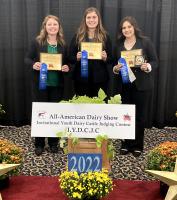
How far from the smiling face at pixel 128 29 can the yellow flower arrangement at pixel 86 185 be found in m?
1.44

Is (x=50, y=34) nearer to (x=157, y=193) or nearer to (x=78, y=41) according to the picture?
(x=78, y=41)

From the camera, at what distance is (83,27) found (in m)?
3.08

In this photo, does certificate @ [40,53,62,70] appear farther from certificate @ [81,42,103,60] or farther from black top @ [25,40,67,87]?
certificate @ [81,42,103,60]

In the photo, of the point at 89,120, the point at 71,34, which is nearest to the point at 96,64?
the point at 71,34

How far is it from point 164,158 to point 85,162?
0.49 meters

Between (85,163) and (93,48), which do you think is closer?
(85,163)

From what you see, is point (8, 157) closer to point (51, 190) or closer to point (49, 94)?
point (51, 190)

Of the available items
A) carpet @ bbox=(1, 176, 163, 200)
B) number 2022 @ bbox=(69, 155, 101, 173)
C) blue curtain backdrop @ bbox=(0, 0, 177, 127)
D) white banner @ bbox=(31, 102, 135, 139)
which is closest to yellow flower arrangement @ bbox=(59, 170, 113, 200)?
number 2022 @ bbox=(69, 155, 101, 173)

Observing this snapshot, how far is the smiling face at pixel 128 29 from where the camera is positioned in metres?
2.97

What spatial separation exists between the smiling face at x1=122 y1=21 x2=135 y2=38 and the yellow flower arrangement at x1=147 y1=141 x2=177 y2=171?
1097mm

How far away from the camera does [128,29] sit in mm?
2971

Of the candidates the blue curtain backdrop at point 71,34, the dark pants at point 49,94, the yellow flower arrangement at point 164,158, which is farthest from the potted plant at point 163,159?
the blue curtain backdrop at point 71,34

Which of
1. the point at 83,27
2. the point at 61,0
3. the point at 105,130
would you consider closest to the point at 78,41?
the point at 83,27

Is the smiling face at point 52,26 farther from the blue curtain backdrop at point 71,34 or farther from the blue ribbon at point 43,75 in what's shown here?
the blue curtain backdrop at point 71,34
